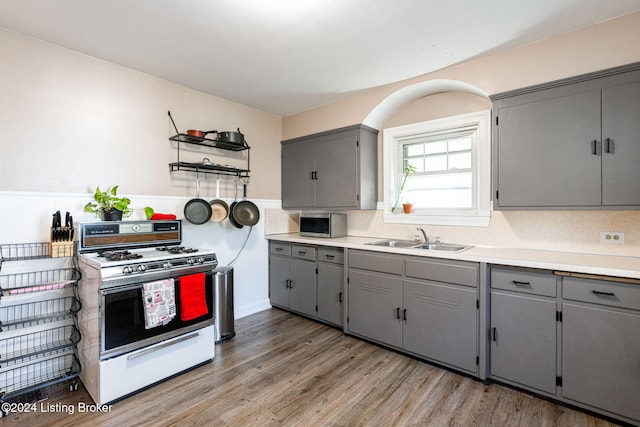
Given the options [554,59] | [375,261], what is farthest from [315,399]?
[554,59]

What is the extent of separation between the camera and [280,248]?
381cm

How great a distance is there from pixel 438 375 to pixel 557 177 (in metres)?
1.71

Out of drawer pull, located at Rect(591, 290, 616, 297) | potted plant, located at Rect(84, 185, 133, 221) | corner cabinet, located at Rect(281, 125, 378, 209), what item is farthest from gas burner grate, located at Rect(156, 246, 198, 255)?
drawer pull, located at Rect(591, 290, 616, 297)

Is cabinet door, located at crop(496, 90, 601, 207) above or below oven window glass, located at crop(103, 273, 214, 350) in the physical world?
above

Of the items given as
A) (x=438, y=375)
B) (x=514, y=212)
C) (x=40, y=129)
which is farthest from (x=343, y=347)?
(x=40, y=129)

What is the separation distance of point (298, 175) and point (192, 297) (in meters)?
2.04

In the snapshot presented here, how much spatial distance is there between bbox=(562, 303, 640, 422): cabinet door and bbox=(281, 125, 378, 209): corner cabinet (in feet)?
6.63

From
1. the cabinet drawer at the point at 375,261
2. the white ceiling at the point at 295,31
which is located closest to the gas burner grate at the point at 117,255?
the white ceiling at the point at 295,31

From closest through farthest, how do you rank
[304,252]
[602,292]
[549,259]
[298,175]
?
1. [602,292]
2. [549,259]
3. [304,252]
4. [298,175]

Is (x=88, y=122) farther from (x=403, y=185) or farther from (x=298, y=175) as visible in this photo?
(x=403, y=185)

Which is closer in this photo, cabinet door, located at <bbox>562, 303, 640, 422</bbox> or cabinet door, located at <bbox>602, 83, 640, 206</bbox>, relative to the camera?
cabinet door, located at <bbox>562, 303, 640, 422</bbox>

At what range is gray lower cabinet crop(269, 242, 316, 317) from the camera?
347 centimetres

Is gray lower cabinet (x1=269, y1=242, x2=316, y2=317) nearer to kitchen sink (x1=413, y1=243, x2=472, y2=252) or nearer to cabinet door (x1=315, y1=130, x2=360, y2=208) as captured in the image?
cabinet door (x1=315, y1=130, x2=360, y2=208)

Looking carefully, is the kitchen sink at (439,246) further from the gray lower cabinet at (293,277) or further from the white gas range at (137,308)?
the white gas range at (137,308)
